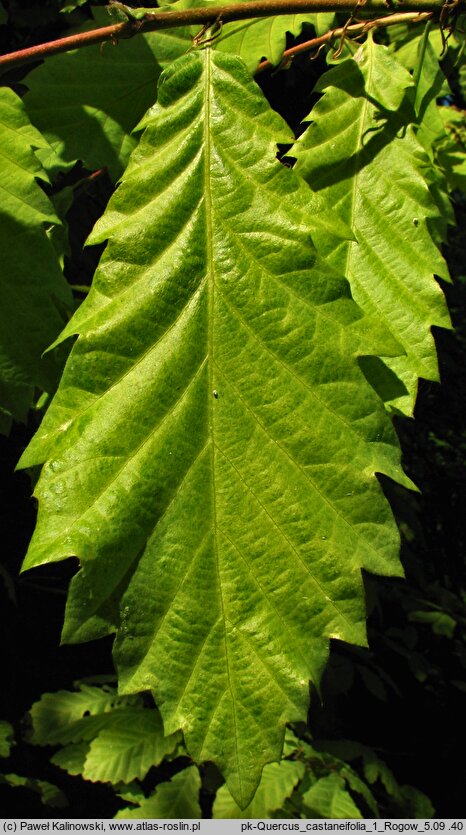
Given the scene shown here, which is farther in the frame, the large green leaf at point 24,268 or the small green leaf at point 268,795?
the small green leaf at point 268,795

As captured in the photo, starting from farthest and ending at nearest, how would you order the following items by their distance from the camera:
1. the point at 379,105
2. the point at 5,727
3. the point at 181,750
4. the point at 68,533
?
the point at 5,727, the point at 181,750, the point at 379,105, the point at 68,533

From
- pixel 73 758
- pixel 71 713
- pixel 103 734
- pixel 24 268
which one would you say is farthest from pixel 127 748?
pixel 24 268

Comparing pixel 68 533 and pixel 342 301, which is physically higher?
pixel 342 301

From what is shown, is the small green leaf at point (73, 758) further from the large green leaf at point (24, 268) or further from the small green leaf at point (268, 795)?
the large green leaf at point (24, 268)

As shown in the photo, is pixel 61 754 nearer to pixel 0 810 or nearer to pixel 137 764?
pixel 137 764

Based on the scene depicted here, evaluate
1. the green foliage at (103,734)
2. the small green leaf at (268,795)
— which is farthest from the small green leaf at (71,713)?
the small green leaf at (268,795)

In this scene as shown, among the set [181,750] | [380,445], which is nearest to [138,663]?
[380,445]

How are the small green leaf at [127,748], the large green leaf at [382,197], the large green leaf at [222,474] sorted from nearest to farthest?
the large green leaf at [222,474] < the large green leaf at [382,197] < the small green leaf at [127,748]

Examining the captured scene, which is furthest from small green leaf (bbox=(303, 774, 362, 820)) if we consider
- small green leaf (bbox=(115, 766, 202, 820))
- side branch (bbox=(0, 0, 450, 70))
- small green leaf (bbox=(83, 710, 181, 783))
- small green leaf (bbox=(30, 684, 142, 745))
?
side branch (bbox=(0, 0, 450, 70))
